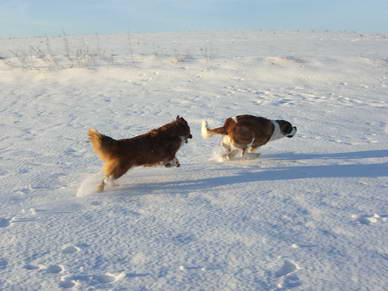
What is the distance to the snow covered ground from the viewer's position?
2537 millimetres

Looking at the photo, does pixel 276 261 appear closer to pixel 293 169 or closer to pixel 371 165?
pixel 293 169

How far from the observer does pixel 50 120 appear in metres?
7.80

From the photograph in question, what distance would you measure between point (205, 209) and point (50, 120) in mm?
5215

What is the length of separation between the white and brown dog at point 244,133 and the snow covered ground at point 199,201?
0.24 metres

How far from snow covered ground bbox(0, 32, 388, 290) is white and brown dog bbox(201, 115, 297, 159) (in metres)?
0.24

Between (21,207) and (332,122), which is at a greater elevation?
(21,207)

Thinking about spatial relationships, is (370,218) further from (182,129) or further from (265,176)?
(182,129)

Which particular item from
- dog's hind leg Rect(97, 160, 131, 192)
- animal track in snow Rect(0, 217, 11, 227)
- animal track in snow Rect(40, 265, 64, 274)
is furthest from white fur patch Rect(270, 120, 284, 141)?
animal track in snow Rect(40, 265, 64, 274)

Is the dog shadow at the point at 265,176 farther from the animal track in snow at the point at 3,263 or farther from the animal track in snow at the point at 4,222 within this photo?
the animal track in snow at the point at 3,263

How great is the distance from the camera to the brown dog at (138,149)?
4.14 m

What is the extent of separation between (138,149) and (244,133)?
1.70 meters

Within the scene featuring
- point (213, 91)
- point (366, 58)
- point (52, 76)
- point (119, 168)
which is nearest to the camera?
point (119, 168)

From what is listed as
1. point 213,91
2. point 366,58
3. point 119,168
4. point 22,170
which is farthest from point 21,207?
point 366,58

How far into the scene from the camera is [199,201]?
3842mm
